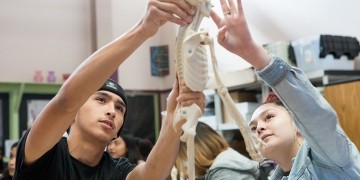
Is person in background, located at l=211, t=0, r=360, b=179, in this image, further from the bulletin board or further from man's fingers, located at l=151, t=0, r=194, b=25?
the bulletin board

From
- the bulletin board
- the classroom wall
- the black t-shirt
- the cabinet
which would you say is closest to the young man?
the black t-shirt

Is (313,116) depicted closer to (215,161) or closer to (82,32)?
(215,161)

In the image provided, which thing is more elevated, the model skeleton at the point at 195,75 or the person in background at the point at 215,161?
the model skeleton at the point at 195,75

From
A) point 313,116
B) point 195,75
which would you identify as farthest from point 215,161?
point 195,75

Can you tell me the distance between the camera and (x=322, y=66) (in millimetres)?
3520

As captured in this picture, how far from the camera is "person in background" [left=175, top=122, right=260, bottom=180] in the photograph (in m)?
2.50

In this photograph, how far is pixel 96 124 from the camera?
5.53ft

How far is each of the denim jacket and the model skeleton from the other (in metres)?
0.22

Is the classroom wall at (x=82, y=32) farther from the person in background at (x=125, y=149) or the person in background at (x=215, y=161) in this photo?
the person in background at (x=215, y=161)

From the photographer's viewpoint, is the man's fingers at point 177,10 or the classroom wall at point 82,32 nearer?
the man's fingers at point 177,10

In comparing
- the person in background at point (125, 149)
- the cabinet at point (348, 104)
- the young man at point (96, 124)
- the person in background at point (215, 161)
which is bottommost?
the person in background at point (125, 149)

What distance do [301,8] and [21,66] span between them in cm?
298

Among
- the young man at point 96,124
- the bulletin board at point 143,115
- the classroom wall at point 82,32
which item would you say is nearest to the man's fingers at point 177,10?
the young man at point 96,124

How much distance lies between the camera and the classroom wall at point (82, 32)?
4512 millimetres
